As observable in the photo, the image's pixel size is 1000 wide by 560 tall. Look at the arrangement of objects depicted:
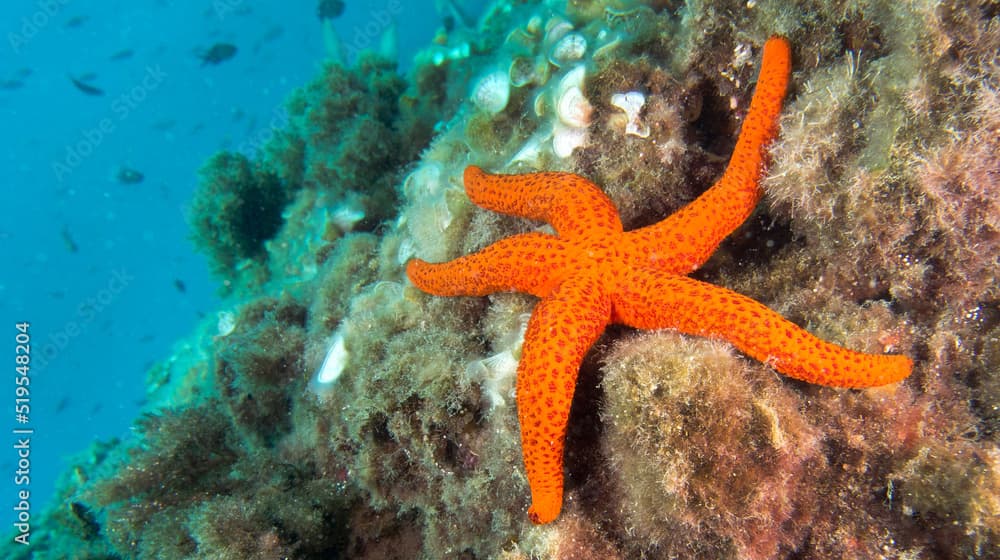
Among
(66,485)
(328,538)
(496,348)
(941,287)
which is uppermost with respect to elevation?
(941,287)

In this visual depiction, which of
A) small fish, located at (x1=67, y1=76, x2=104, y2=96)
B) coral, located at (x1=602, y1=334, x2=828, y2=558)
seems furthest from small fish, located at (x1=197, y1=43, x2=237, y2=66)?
coral, located at (x1=602, y1=334, x2=828, y2=558)

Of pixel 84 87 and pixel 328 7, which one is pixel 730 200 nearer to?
pixel 328 7

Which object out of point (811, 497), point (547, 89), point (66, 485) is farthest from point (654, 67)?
point (66, 485)

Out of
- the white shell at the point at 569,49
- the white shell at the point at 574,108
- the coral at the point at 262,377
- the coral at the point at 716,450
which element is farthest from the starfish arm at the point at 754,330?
the coral at the point at 262,377

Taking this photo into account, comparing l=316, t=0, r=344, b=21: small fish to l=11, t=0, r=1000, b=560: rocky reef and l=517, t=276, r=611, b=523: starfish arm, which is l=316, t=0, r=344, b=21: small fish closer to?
l=11, t=0, r=1000, b=560: rocky reef

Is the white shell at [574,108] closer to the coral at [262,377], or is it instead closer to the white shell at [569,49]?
the white shell at [569,49]

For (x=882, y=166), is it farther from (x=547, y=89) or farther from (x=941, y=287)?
(x=547, y=89)
